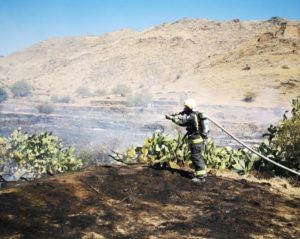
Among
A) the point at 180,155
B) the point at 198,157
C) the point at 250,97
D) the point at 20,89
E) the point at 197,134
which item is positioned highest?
the point at 197,134

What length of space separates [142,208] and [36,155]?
6462mm

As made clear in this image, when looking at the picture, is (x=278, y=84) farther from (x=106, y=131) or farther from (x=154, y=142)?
(x=154, y=142)

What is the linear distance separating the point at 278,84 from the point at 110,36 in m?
61.0

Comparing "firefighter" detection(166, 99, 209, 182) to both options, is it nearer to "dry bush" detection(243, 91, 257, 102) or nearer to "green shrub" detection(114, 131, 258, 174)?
"green shrub" detection(114, 131, 258, 174)

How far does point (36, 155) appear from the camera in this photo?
37.7ft

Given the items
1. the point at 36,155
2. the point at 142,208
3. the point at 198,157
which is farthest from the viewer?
the point at 36,155

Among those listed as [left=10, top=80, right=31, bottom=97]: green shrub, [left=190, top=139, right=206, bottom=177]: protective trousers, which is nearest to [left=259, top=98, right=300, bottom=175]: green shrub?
[left=190, top=139, right=206, bottom=177]: protective trousers

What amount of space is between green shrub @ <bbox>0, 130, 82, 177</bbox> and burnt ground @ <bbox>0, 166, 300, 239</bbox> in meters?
4.17

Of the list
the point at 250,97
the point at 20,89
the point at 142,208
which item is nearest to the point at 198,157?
the point at 142,208

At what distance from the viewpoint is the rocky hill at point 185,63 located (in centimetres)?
4369

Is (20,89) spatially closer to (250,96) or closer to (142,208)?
(250,96)

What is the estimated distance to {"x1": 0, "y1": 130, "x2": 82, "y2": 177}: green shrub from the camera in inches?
451

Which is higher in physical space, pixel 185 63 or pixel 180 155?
pixel 185 63

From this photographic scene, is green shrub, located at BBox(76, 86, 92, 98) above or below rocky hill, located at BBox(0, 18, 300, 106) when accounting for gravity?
below
